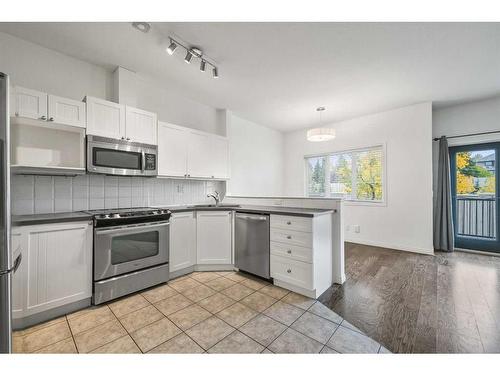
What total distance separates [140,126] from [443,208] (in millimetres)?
5195

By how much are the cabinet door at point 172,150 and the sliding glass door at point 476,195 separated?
4.90 meters

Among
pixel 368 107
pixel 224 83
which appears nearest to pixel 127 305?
pixel 224 83

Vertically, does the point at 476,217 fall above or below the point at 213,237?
above

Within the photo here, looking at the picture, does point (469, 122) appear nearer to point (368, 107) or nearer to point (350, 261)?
point (368, 107)

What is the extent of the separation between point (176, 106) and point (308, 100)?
223cm

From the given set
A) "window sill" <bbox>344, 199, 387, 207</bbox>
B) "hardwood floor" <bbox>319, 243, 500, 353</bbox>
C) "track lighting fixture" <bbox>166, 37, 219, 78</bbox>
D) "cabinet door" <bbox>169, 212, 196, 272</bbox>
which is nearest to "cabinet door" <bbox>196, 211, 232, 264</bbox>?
"cabinet door" <bbox>169, 212, 196, 272</bbox>

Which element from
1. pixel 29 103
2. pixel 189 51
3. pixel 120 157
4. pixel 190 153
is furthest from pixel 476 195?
pixel 29 103

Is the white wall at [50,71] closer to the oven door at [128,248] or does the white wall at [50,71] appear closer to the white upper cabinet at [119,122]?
the white upper cabinet at [119,122]

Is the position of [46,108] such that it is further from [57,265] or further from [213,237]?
[213,237]

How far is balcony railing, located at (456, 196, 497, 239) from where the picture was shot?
366 centimetres

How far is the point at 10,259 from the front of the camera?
1173 millimetres

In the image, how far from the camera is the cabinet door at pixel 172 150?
2.85 metres

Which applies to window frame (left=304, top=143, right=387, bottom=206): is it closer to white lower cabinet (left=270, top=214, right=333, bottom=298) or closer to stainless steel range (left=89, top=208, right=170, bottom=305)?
white lower cabinet (left=270, top=214, right=333, bottom=298)

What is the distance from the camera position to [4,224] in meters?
1.14
